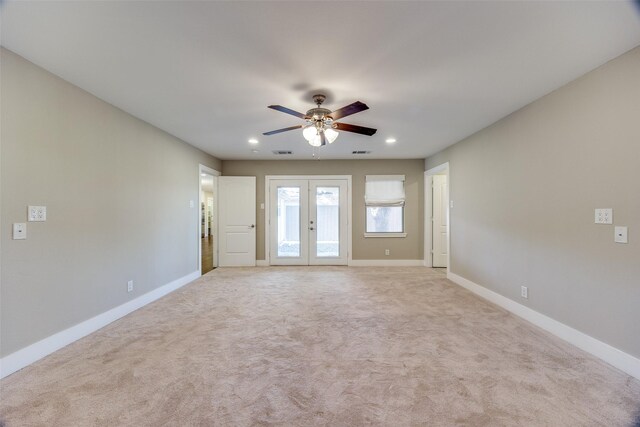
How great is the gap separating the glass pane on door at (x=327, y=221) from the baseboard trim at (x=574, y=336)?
3.12 meters

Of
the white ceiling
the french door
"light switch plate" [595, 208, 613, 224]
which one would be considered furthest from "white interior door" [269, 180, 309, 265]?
"light switch plate" [595, 208, 613, 224]

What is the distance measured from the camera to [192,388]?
1836mm

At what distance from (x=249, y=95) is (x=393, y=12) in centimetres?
163

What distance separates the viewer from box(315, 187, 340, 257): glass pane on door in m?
6.11

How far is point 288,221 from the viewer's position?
6.12 meters

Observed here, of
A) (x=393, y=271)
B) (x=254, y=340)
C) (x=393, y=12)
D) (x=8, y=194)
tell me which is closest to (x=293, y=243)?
(x=393, y=271)

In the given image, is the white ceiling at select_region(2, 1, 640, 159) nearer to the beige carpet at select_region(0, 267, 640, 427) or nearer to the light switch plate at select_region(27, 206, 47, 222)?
the light switch plate at select_region(27, 206, 47, 222)

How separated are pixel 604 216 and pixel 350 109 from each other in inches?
91.2

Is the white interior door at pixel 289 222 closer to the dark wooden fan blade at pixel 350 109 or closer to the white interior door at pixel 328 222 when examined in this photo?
the white interior door at pixel 328 222

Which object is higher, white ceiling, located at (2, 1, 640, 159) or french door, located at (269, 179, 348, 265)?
white ceiling, located at (2, 1, 640, 159)

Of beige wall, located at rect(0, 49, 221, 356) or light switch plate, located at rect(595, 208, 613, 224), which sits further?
light switch plate, located at rect(595, 208, 613, 224)

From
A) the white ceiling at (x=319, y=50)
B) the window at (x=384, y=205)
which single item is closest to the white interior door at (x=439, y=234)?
the window at (x=384, y=205)

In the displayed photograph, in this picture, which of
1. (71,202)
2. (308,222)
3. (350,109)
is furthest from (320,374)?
(308,222)

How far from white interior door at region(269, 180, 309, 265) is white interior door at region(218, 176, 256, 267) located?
43 cm
